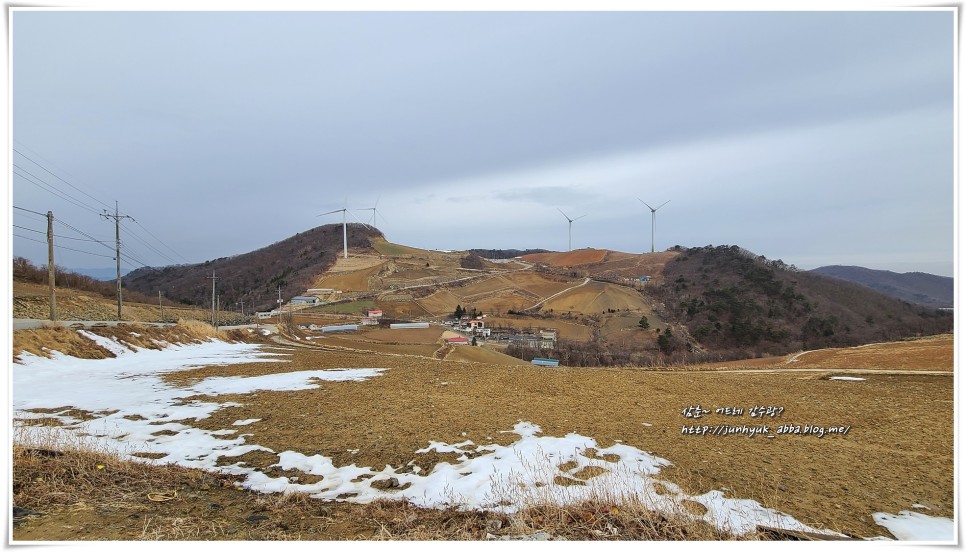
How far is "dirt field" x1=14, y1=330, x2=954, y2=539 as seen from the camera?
5.17 metres

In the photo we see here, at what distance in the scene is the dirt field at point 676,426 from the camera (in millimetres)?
5172

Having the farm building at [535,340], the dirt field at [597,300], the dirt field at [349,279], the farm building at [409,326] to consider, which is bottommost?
the farm building at [535,340]

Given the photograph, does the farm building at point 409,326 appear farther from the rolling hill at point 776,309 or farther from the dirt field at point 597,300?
the rolling hill at point 776,309

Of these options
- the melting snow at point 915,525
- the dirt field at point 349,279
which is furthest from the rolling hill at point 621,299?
the melting snow at point 915,525

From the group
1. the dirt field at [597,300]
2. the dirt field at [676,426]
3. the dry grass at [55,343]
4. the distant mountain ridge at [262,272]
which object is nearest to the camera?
the dirt field at [676,426]

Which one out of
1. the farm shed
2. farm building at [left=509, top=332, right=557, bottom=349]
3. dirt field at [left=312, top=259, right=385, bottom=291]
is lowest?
farm building at [left=509, top=332, right=557, bottom=349]

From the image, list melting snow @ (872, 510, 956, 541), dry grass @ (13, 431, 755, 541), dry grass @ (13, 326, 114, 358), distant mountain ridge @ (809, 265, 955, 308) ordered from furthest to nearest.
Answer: distant mountain ridge @ (809, 265, 955, 308) < dry grass @ (13, 326, 114, 358) < melting snow @ (872, 510, 956, 541) < dry grass @ (13, 431, 755, 541)

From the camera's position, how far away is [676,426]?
8.34 m

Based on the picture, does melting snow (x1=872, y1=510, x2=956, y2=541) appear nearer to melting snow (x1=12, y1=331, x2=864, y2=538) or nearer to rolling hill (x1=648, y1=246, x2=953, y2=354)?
melting snow (x1=12, y1=331, x2=864, y2=538)

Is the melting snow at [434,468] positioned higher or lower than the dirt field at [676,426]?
higher

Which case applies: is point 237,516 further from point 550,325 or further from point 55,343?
point 550,325

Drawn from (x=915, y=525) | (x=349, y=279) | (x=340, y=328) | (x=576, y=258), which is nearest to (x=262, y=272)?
(x=349, y=279)

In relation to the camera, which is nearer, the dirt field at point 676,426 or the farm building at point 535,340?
the dirt field at point 676,426

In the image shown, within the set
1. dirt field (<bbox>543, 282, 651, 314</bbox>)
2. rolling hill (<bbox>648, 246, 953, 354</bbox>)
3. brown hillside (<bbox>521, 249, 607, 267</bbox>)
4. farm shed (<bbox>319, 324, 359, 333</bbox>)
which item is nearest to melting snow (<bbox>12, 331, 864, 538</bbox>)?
farm shed (<bbox>319, 324, 359, 333</bbox>)
